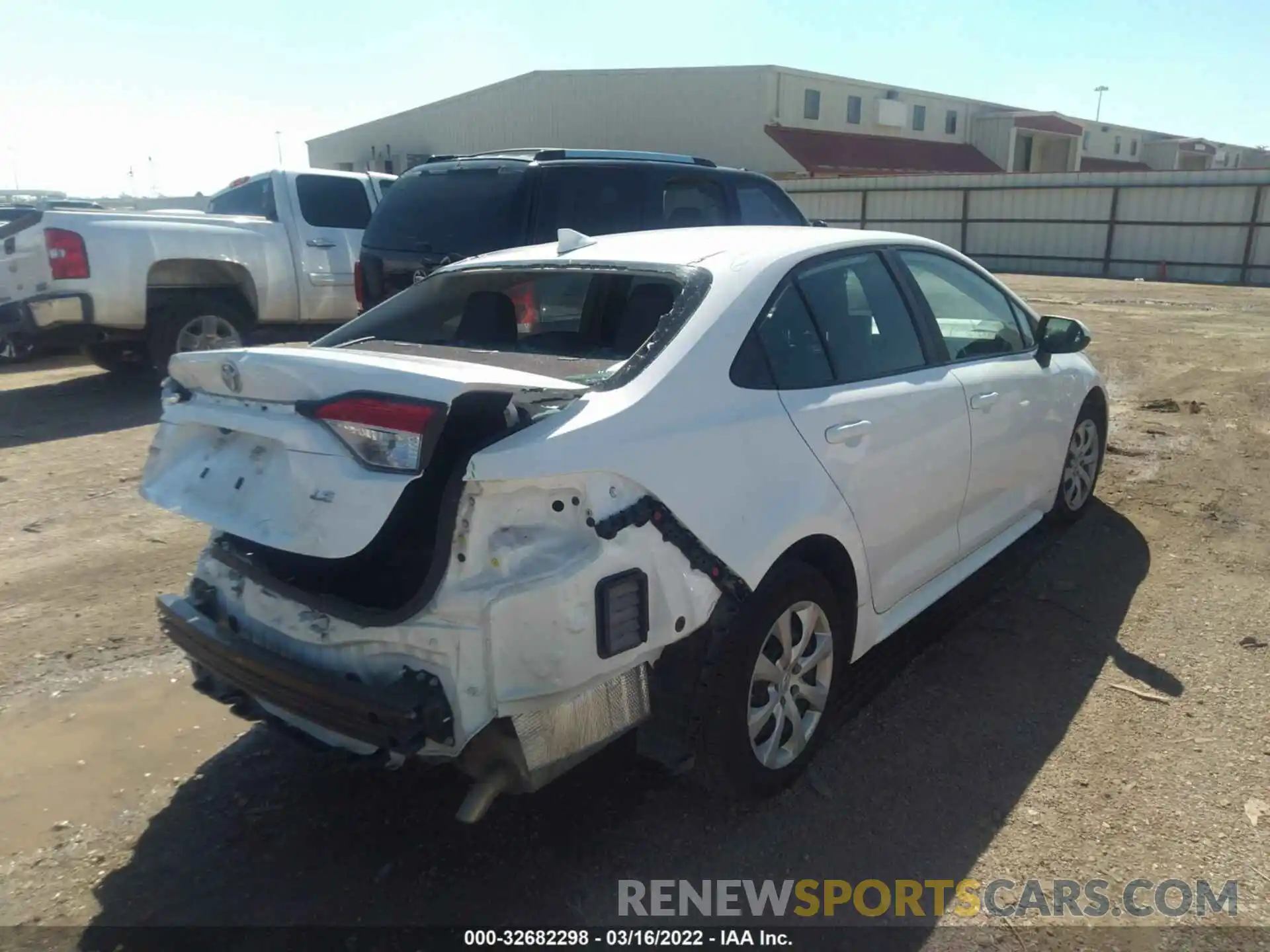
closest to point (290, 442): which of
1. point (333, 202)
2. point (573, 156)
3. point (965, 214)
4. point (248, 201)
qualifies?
point (573, 156)

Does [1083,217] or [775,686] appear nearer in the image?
[775,686]

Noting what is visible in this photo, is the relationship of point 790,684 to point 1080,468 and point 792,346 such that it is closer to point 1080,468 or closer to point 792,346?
point 792,346

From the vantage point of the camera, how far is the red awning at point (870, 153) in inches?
1428

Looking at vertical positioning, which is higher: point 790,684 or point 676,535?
point 676,535

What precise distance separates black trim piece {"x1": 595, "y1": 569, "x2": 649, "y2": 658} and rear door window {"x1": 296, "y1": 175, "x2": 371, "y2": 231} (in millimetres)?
8309

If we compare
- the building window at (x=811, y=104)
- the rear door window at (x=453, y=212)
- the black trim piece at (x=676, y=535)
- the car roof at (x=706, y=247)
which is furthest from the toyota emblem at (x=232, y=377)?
the building window at (x=811, y=104)

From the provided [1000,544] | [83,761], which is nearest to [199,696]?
[83,761]

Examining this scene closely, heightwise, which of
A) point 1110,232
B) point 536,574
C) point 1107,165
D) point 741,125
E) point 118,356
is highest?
point 741,125

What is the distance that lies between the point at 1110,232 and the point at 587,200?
2345 cm

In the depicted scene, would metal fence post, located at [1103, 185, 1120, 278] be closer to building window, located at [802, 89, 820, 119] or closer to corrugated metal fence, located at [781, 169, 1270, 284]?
corrugated metal fence, located at [781, 169, 1270, 284]

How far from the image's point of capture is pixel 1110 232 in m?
25.6

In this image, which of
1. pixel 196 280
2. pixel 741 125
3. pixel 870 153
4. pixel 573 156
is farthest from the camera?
pixel 870 153

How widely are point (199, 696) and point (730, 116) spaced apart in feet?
121

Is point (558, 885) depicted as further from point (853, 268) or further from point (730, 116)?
point (730, 116)
